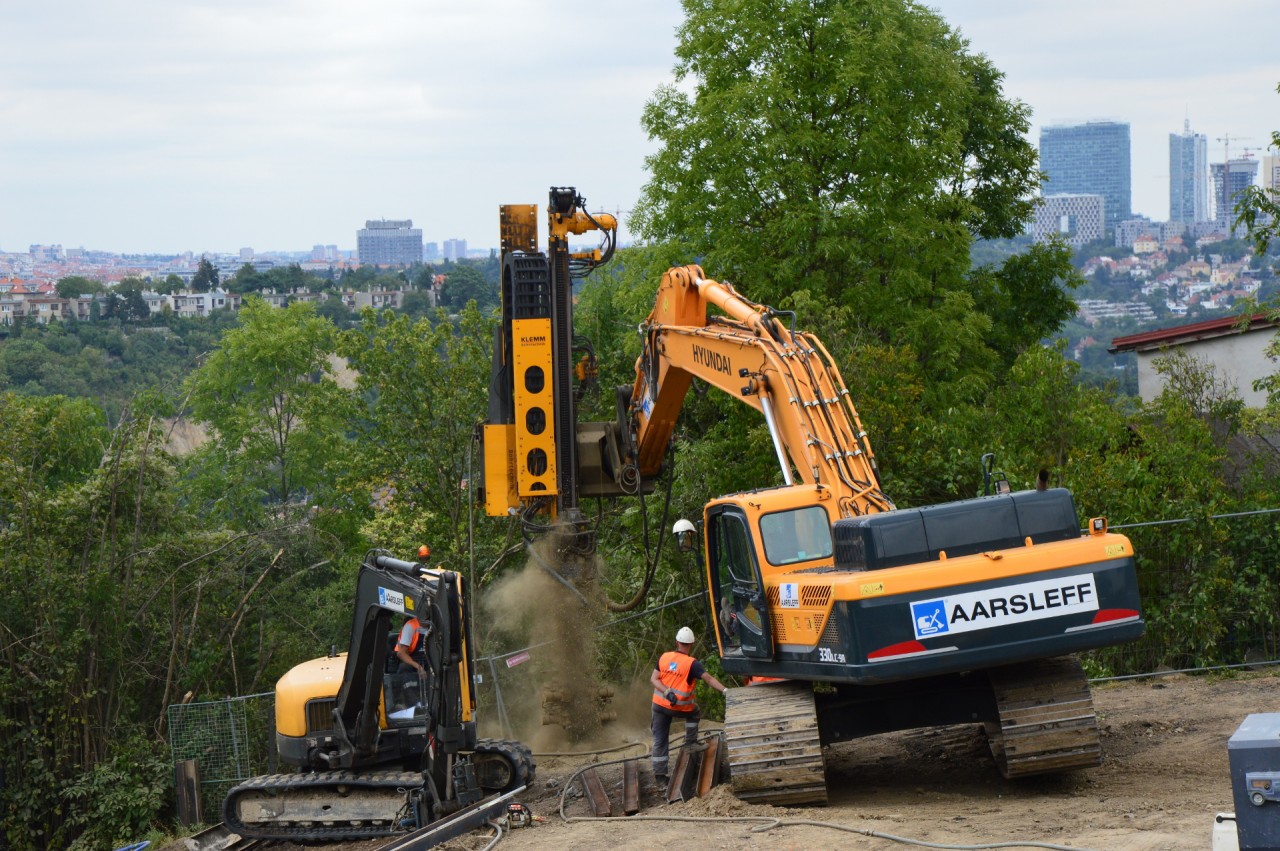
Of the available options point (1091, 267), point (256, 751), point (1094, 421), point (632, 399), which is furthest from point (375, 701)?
point (1091, 267)

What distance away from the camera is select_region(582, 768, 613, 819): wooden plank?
12711mm

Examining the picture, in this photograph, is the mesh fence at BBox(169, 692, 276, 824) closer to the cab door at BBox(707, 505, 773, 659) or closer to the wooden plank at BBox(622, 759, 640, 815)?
the wooden plank at BBox(622, 759, 640, 815)

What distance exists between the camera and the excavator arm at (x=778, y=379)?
39.9 ft

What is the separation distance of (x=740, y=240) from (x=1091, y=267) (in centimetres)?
16962

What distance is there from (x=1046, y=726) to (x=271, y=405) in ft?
128

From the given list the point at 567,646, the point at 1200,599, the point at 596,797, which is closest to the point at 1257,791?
the point at 596,797

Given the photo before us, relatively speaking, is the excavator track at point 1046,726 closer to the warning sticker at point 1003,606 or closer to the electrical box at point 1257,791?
the warning sticker at point 1003,606

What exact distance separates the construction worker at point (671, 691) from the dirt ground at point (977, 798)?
36 centimetres

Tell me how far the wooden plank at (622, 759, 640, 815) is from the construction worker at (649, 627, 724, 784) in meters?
0.24

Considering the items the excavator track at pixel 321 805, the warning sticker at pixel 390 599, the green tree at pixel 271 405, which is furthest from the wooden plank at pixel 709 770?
the green tree at pixel 271 405

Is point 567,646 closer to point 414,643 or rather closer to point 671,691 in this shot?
point 414,643

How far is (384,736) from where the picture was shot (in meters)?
14.2

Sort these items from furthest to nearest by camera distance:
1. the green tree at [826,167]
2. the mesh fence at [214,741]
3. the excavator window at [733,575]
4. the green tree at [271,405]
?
the green tree at [271,405] < the green tree at [826,167] < the mesh fence at [214,741] < the excavator window at [733,575]

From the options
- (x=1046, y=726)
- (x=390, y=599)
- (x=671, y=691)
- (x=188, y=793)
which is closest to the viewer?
(x=1046, y=726)
